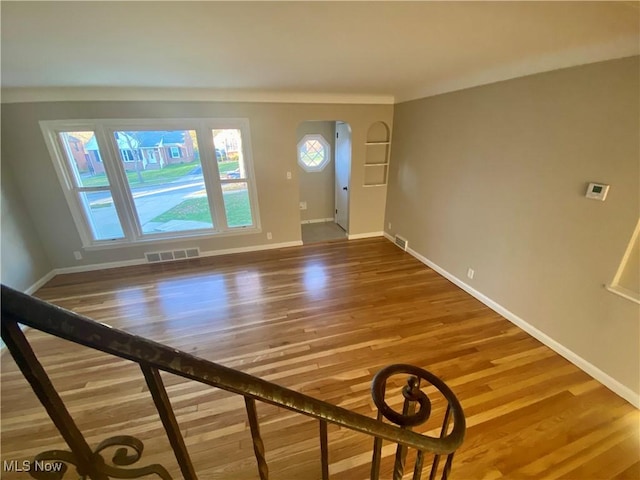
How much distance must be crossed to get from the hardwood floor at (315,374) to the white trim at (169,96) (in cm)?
239

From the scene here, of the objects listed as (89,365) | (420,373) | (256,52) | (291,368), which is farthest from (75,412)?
(256,52)

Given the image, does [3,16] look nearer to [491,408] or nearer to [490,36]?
[490,36]

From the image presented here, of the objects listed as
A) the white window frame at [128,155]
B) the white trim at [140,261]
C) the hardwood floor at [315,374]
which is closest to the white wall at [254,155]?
the white trim at [140,261]

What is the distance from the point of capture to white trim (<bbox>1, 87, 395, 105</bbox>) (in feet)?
10.3

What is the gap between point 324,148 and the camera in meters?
5.76

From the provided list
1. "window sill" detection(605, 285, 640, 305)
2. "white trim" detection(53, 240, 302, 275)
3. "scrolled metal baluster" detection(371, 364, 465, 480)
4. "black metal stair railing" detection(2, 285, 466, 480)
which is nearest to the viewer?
"black metal stair railing" detection(2, 285, 466, 480)

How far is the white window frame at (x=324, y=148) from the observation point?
217 inches

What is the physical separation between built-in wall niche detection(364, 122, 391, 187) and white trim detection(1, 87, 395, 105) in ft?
1.73

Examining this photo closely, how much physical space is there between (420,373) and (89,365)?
112 inches

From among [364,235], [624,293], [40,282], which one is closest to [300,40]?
[624,293]

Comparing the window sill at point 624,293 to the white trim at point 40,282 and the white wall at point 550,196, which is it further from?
the white trim at point 40,282

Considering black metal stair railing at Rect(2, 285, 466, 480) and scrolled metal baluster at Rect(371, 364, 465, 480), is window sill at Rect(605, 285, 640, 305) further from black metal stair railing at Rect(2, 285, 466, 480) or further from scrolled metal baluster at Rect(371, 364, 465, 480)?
black metal stair railing at Rect(2, 285, 466, 480)

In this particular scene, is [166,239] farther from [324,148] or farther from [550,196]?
[550,196]

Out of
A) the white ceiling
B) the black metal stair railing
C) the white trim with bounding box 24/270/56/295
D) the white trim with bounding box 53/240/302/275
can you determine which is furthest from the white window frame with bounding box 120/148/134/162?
the black metal stair railing
